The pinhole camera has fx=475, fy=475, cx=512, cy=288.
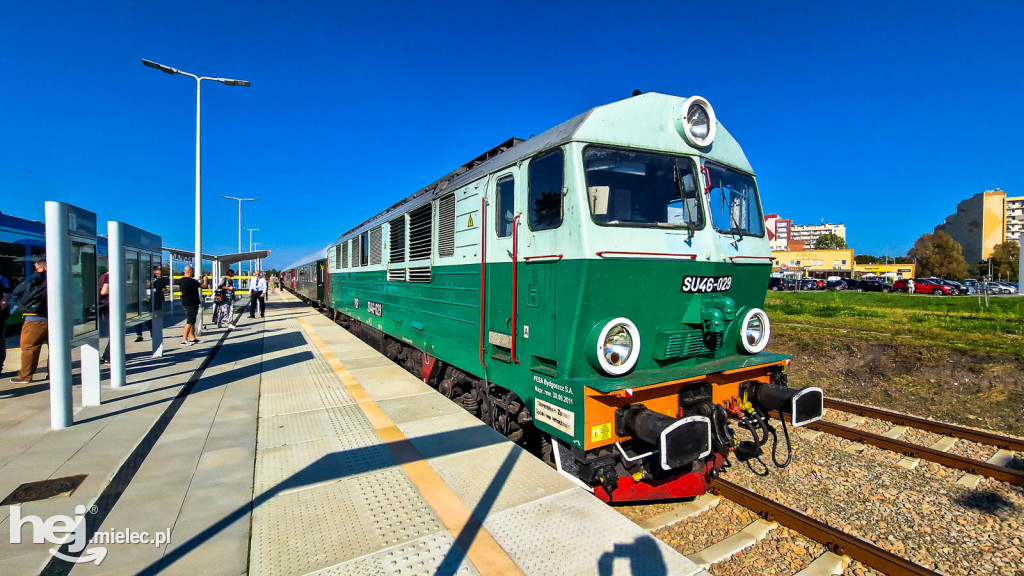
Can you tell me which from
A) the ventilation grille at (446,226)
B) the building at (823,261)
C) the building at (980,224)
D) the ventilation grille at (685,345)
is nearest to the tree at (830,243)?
the building at (980,224)

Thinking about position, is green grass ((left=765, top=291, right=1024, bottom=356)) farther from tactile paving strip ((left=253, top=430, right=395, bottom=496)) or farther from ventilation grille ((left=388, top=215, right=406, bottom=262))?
tactile paving strip ((left=253, top=430, right=395, bottom=496))

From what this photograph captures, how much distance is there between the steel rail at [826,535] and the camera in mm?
3176

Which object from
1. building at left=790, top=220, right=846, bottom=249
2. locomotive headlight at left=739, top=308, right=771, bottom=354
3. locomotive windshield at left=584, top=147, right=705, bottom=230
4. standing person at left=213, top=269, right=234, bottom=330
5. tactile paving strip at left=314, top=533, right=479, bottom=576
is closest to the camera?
tactile paving strip at left=314, top=533, right=479, bottom=576

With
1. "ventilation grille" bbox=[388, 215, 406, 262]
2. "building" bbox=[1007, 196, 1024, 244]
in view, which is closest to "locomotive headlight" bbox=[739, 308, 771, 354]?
"ventilation grille" bbox=[388, 215, 406, 262]

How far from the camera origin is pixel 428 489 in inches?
138

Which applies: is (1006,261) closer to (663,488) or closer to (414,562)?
(663,488)

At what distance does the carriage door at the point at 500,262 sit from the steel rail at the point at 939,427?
5.72 m

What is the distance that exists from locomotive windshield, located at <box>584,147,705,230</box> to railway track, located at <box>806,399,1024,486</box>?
384 cm

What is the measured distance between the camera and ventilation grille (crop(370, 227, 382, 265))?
888cm

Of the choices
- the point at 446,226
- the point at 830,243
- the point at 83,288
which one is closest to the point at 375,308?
the point at 446,226

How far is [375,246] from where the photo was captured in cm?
920

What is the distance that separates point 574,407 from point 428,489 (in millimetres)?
1245

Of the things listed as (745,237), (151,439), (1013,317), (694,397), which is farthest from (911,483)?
(1013,317)

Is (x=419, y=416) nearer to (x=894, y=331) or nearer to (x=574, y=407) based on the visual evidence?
(x=574, y=407)
